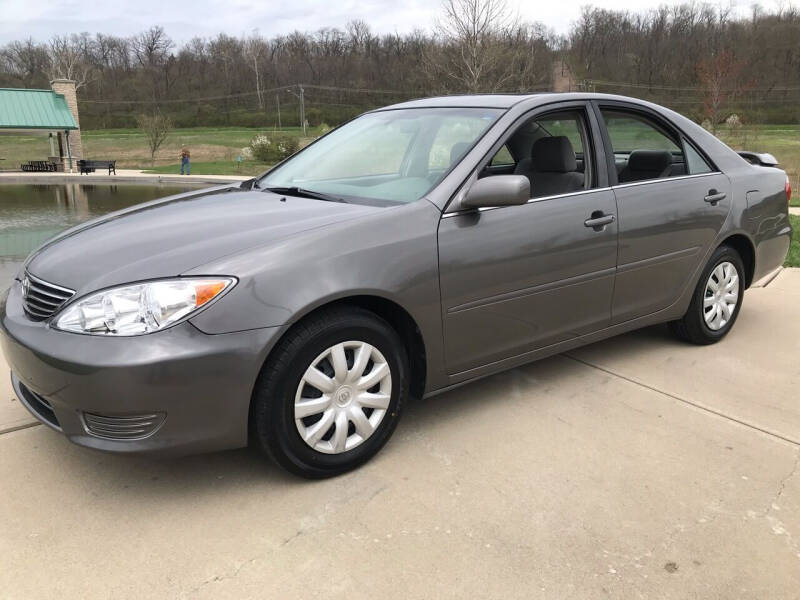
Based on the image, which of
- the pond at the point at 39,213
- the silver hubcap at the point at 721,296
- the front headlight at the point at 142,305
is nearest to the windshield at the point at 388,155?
the front headlight at the point at 142,305

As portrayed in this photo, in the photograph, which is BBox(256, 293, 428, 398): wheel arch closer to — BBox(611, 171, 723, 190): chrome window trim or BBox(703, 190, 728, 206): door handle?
BBox(611, 171, 723, 190): chrome window trim

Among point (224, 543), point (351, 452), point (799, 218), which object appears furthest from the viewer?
point (799, 218)

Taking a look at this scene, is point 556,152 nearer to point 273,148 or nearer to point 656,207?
point 656,207

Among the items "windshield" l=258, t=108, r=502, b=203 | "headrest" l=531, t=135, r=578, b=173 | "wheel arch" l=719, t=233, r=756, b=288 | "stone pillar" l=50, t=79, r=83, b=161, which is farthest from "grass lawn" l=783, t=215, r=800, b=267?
"stone pillar" l=50, t=79, r=83, b=161

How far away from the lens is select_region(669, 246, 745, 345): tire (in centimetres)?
423

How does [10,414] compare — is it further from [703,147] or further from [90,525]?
[703,147]

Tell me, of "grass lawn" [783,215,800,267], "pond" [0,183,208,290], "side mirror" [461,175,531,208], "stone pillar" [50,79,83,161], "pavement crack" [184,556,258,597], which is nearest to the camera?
"pavement crack" [184,556,258,597]

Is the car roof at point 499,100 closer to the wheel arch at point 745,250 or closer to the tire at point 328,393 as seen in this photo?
the wheel arch at point 745,250

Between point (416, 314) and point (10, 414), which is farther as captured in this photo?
point (10, 414)

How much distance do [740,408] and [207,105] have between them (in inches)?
3723

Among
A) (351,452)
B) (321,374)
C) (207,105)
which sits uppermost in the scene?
(207,105)

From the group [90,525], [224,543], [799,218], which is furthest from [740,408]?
[799,218]

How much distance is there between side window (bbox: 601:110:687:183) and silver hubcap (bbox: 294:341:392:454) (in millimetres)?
2012

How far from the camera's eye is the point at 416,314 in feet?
9.35
